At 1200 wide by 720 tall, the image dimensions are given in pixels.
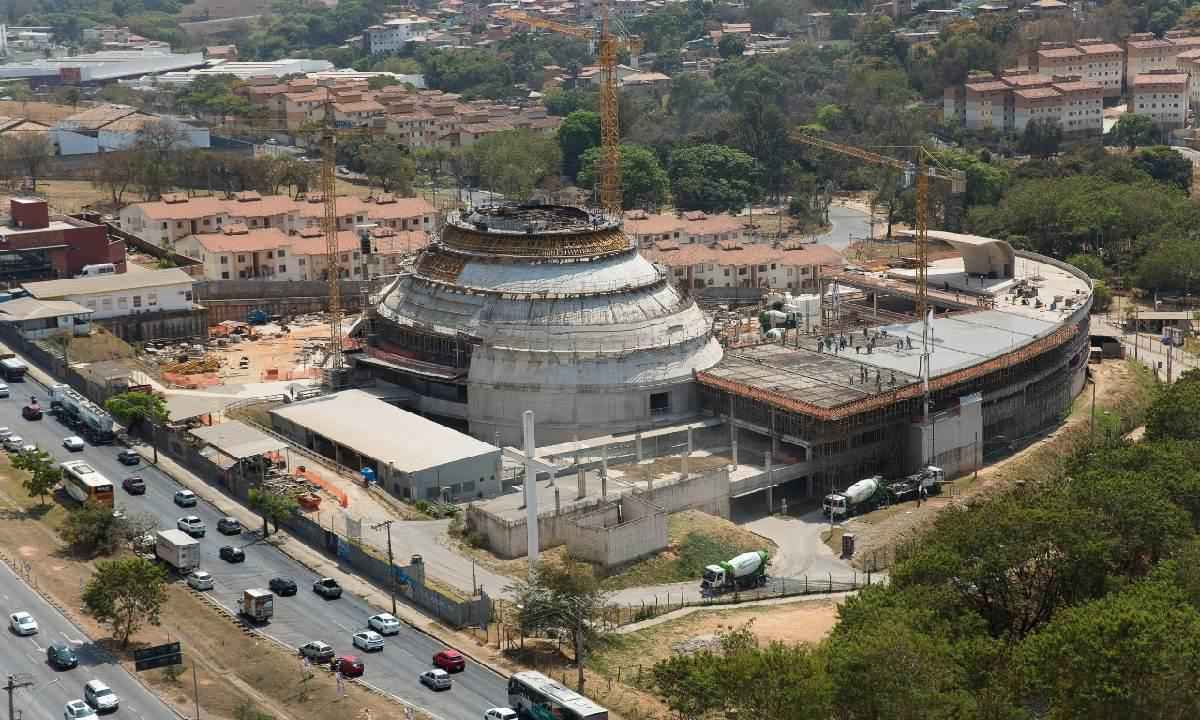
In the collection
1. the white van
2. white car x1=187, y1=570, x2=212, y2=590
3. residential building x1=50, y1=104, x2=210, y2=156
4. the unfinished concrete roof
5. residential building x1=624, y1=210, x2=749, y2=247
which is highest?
residential building x1=50, y1=104, x2=210, y2=156

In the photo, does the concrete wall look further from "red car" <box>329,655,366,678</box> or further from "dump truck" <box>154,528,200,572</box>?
"red car" <box>329,655,366,678</box>

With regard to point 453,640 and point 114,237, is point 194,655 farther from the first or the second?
point 114,237

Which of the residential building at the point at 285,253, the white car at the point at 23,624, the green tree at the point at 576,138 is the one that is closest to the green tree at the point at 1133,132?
the green tree at the point at 576,138

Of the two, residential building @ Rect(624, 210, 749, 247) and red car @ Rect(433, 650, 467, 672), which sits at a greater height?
residential building @ Rect(624, 210, 749, 247)

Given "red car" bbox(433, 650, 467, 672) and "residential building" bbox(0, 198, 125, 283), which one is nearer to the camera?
"red car" bbox(433, 650, 467, 672)

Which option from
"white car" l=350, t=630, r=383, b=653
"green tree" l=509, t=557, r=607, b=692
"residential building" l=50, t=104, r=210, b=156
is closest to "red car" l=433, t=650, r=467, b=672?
"white car" l=350, t=630, r=383, b=653

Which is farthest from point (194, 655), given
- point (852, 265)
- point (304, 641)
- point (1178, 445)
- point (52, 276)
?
point (852, 265)

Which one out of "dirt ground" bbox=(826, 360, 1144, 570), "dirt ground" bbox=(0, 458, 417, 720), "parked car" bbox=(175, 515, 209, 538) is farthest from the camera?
"dirt ground" bbox=(826, 360, 1144, 570)
